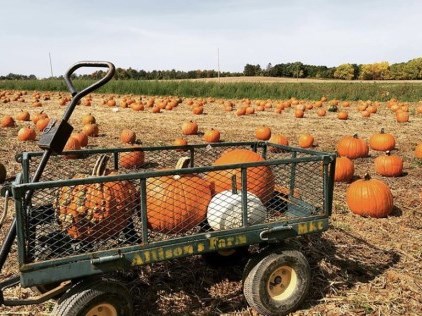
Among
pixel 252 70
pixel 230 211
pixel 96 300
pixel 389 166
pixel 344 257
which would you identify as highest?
pixel 252 70

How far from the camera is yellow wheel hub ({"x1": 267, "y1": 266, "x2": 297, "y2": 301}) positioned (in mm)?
3490

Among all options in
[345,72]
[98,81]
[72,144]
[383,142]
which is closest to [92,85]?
[98,81]

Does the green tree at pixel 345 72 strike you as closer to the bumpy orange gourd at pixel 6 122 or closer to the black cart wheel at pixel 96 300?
the bumpy orange gourd at pixel 6 122

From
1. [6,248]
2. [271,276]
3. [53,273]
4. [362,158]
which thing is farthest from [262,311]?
[362,158]

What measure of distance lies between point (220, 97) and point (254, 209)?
2559 cm

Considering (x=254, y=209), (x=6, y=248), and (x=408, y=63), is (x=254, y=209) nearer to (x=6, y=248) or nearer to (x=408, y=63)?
(x=6, y=248)

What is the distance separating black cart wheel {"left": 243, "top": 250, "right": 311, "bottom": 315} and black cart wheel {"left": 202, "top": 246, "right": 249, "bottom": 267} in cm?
79

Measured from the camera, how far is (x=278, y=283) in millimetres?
3527

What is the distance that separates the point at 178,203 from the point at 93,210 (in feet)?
2.30

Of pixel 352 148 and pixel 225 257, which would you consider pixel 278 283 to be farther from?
pixel 352 148

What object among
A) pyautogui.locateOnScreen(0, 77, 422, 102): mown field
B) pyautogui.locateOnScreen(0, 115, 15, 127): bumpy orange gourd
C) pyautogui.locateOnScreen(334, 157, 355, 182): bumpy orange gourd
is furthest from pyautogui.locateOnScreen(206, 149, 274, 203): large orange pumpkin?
pyautogui.locateOnScreen(0, 77, 422, 102): mown field

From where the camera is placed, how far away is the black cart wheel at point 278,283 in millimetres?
3354

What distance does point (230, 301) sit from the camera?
3.69 m

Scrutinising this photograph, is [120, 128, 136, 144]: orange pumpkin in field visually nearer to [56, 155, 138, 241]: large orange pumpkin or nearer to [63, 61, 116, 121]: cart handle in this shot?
[56, 155, 138, 241]: large orange pumpkin
